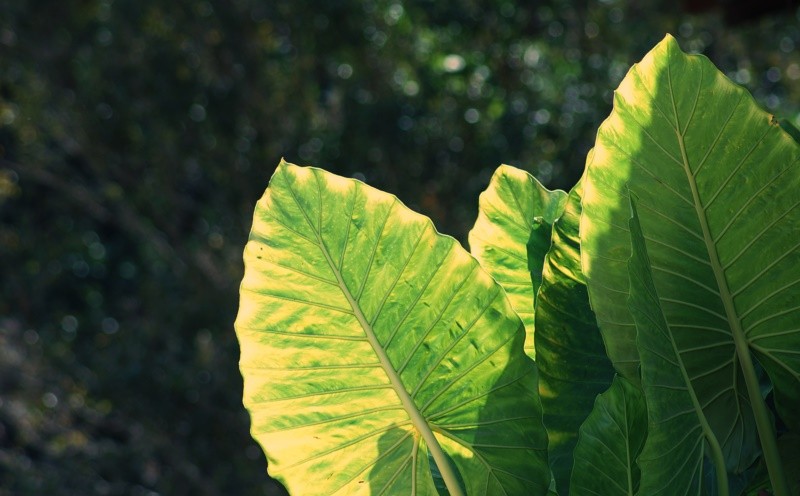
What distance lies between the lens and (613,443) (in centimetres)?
56

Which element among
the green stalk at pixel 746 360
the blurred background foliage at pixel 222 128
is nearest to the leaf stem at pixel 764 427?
the green stalk at pixel 746 360

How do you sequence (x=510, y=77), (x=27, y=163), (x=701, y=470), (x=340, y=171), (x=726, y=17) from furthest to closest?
1. (x=27, y=163)
2. (x=510, y=77)
3. (x=340, y=171)
4. (x=726, y=17)
5. (x=701, y=470)

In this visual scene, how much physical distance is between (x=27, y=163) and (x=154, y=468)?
178cm

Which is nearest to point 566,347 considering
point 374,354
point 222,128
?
point 374,354

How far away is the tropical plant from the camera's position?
1.76ft

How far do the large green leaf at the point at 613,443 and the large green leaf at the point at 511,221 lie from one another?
13 centimetres

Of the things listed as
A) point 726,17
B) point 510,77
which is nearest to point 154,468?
point 510,77

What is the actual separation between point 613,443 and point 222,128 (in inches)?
179

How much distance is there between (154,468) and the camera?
5.16m

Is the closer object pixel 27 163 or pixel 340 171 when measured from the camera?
pixel 340 171

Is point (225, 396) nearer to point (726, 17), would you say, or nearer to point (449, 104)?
point (449, 104)

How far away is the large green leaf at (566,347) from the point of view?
23.5 inches

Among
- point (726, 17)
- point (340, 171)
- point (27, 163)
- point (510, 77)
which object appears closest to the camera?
point (726, 17)

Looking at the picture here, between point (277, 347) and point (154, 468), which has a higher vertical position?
point (154, 468)
